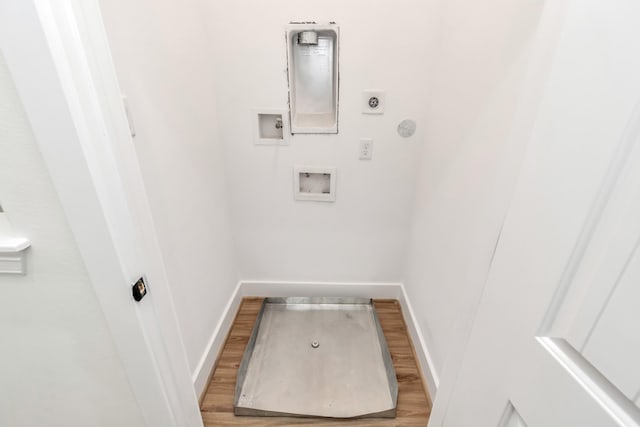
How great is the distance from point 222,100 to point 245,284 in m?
1.26

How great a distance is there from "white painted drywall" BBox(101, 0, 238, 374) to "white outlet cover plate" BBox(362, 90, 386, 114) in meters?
0.84

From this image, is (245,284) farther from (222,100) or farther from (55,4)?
(55,4)

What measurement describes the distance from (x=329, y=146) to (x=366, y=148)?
8.6 inches

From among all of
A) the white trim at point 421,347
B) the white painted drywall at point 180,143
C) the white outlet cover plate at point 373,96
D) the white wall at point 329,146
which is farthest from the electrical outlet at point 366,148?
the white trim at point 421,347

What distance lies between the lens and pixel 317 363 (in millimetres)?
1540

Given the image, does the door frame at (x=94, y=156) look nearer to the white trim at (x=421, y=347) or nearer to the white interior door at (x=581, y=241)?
the white interior door at (x=581, y=241)

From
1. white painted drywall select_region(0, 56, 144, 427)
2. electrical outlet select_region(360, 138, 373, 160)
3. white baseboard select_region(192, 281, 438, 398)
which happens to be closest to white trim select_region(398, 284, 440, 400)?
white baseboard select_region(192, 281, 438, 398)

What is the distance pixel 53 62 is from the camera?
48 centimetres

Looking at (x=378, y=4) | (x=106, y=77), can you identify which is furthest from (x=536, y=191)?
(x=378, y=4)

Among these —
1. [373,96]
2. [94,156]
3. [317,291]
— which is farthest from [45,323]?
[373,96]

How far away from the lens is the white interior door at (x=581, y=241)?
1.13ft

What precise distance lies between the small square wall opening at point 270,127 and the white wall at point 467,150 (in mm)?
819

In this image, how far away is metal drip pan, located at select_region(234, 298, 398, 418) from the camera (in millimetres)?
1324

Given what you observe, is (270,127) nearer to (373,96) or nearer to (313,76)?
(313,76)
